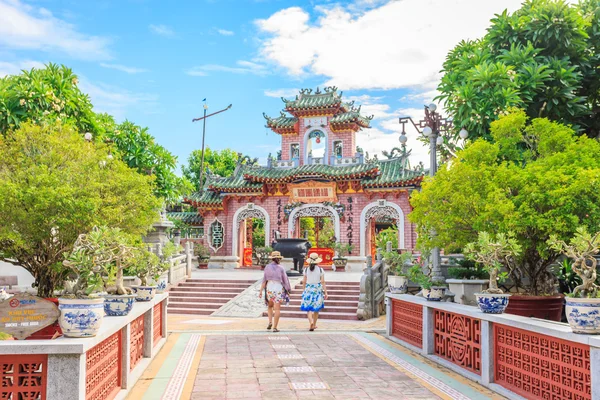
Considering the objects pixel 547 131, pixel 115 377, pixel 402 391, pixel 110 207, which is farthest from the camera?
pixel 110 207

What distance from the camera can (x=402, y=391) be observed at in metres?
5.30

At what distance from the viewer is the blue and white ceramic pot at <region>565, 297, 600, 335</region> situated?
4.01m

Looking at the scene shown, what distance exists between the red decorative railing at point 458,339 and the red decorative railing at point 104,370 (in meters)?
3.71

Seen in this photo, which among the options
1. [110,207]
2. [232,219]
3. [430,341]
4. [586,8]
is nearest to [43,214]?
[110,207]

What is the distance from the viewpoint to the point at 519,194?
8.47m

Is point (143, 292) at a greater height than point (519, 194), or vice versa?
point (519, 194)

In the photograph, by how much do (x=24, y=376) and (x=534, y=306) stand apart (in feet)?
25.3

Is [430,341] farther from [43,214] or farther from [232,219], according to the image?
[232,219]

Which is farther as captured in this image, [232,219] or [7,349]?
[232,219]

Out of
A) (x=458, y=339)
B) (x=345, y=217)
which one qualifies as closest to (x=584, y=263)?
(x=458, y=339)

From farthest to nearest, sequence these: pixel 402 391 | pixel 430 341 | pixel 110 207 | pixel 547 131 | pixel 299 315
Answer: pixel 299 315 < pixel 110 207 < pixel 547 131 < pixel 430 341 < pixel 402 391

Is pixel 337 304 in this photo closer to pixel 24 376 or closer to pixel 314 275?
pixel 314 275

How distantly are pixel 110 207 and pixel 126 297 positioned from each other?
547 centimetres

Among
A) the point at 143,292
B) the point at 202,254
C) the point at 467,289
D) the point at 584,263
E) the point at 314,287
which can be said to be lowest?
the point at 467,289
